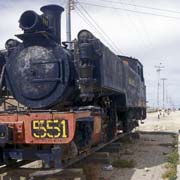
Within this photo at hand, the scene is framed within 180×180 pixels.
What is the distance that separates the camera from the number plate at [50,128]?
600cm

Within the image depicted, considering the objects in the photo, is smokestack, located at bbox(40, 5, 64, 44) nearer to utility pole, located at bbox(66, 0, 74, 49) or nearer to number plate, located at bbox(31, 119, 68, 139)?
number plate, located at bbox(31, 119, 68, 139)

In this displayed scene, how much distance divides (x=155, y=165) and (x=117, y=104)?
218 centimetres

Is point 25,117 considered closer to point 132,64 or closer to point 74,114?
point 74,114

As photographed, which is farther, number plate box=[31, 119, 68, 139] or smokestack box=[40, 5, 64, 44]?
smokestack box=[40, 5, 64, 44]

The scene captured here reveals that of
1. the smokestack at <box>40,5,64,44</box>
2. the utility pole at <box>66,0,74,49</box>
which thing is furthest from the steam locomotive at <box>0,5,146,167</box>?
the utility pole at <box>66,0,74,49</box>

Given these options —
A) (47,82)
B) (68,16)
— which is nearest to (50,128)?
(47,82)

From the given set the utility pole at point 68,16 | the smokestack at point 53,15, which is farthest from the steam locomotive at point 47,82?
the utility pole at point 68,16

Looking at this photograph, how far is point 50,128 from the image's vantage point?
6.07 metres

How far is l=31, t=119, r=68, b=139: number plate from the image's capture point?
600 centimetres

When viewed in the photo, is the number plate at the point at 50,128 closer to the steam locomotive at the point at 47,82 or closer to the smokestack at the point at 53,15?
the steam locomotive at the point at 47,82

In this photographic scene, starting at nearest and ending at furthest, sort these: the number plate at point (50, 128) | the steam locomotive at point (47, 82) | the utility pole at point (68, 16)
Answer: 1. the number plate at point (50, 128)
2. the steam locomotive at point (47, 82)
3. the utility pole at point (68, 16)

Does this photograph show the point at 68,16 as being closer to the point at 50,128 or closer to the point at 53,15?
the point at 53,15

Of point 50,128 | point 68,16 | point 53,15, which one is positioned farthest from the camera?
point 68,16

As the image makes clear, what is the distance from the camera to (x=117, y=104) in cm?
1033
